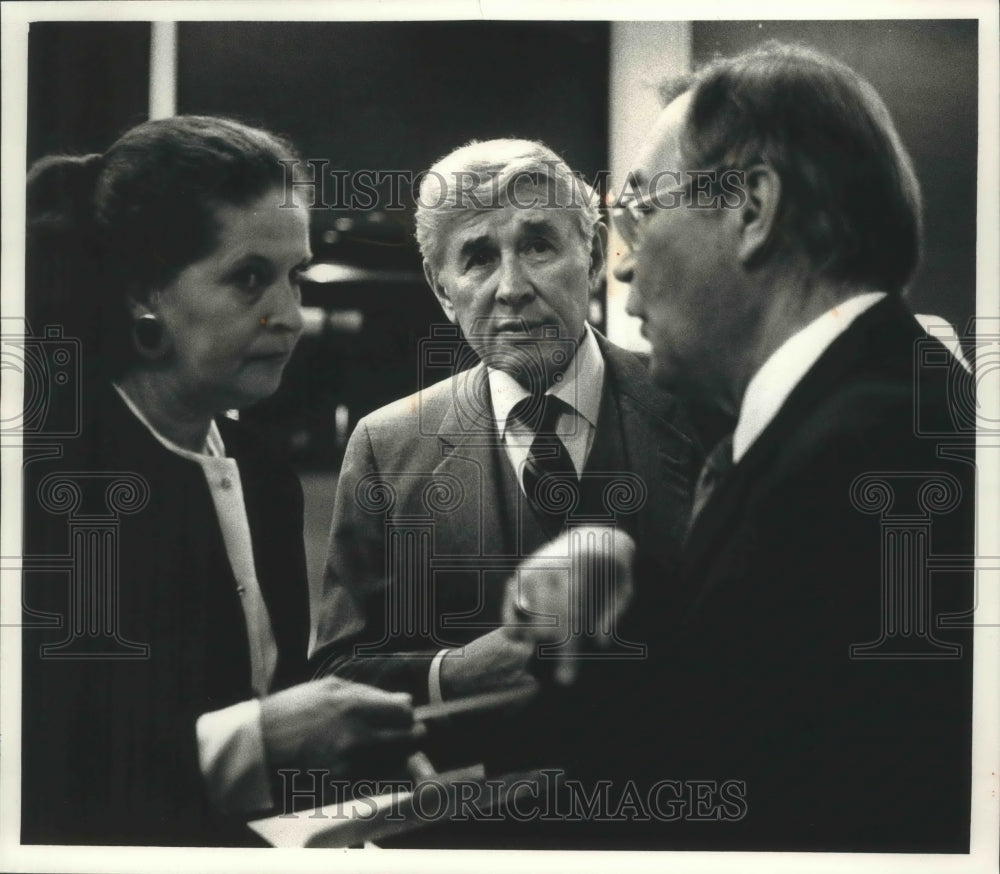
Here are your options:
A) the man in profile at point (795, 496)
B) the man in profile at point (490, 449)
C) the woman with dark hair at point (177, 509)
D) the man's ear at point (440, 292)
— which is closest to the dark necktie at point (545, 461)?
the man in profile at point (490, 449)

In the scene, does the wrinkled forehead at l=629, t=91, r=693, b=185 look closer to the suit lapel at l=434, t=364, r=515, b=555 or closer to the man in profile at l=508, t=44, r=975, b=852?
the man in profile at l=508, t=44, r=975, b=852

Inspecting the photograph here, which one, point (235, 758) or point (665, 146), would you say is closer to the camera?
point (665, 146)

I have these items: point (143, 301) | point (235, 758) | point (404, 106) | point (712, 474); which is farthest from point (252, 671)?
point (404, 106)

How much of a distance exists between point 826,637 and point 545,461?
0.96 meters

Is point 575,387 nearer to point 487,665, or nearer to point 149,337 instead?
point 487,665

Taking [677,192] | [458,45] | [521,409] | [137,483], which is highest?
[458,45]

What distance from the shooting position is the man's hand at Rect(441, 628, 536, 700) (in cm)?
304

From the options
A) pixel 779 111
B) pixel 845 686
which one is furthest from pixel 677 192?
pixel 845 686

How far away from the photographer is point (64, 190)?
308 cm

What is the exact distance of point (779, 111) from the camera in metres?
2.97

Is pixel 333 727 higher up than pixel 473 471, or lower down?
lower down

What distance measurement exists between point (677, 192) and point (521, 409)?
77cm

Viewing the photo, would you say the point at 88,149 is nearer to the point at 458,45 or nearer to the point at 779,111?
the point at 458,45

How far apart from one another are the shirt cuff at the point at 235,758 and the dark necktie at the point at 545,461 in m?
1.04
